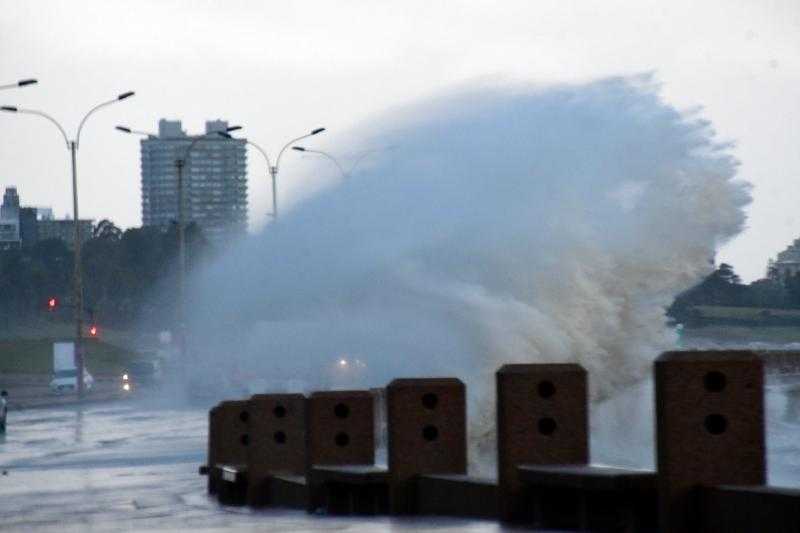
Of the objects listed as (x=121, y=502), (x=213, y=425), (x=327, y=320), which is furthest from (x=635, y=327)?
(x=121, y=502)

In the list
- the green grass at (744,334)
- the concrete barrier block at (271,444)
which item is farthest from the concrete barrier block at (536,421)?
the green grass at (744,334)

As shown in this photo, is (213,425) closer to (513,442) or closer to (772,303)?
(513,442)

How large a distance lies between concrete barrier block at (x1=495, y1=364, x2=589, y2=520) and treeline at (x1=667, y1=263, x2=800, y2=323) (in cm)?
5857

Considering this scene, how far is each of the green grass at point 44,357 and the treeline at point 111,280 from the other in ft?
25.4

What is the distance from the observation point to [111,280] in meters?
157

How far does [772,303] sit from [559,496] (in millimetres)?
63908

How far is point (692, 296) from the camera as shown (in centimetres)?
8488

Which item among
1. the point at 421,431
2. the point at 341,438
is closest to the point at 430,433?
the point at 421,431

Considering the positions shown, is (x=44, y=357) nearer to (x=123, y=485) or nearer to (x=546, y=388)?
(x=123, y=485)

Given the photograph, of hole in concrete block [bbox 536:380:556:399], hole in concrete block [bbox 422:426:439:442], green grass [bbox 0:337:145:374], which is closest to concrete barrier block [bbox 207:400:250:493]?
hole in concrete block [bbox 422:426:439:442]

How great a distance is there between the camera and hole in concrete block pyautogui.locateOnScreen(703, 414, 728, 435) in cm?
1260

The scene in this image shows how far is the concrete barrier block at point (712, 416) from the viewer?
1255cm

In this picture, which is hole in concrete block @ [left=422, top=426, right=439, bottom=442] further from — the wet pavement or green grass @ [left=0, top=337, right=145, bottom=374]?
green grass @ [left=0, top=337, right=145, bottom=374]

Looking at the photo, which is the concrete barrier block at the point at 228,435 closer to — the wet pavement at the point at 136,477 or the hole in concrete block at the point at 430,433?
the wet pavement at the point at 136,477
